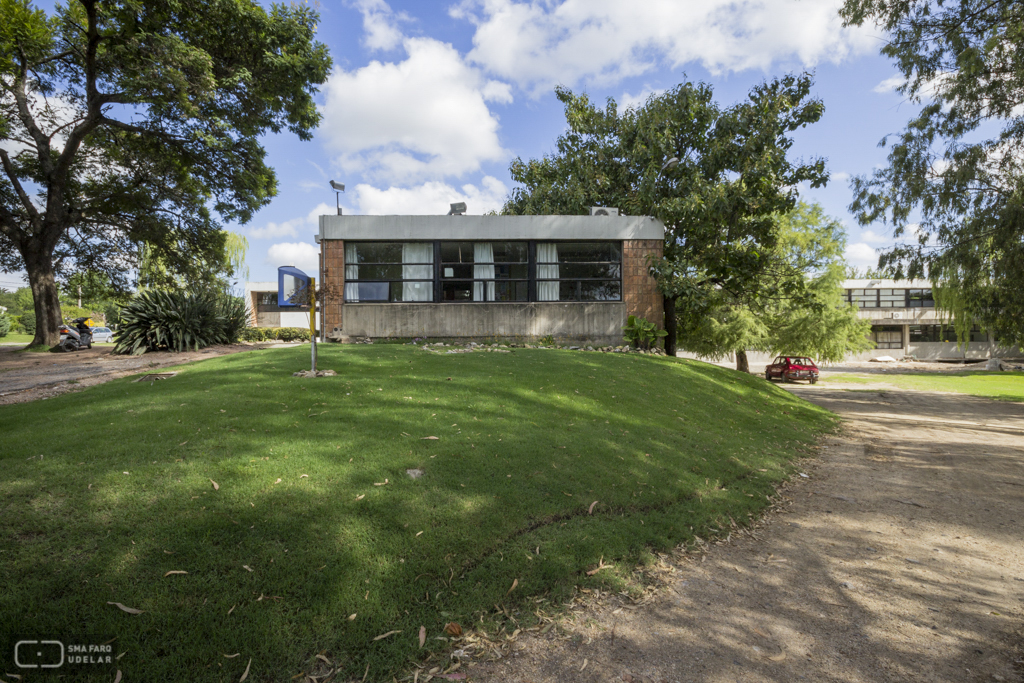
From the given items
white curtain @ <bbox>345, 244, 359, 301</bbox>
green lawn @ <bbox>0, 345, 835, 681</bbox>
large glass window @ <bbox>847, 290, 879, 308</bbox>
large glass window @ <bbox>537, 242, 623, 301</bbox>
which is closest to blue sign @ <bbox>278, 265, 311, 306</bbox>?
green lawn @ <bbox>0, 345, 835, 681</bbox>

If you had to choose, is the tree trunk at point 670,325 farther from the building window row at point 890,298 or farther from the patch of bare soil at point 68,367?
the building window row at point 890,298

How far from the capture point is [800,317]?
25.9 meters

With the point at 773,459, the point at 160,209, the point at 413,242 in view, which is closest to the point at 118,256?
the point at 160,209

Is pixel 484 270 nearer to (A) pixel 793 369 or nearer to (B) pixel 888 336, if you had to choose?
(A) pixel 793 369

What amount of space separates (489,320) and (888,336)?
49.1 meters

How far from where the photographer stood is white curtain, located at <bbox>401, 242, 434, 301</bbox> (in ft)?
54.0

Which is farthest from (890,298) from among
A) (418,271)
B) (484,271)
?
(418,271)

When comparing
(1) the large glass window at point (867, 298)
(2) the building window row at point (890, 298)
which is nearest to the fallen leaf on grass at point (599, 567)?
(2) the building window row at point (890, 298)

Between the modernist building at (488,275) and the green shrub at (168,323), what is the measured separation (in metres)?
3.74

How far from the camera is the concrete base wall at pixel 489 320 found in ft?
52.9

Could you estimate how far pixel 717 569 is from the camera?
404 cm

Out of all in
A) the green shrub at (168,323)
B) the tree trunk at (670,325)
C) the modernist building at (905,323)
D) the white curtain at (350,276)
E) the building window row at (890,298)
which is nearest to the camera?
the green shrub at (168,323)

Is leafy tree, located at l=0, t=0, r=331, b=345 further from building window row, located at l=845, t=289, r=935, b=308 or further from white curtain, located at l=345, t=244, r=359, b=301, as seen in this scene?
building window row, located at l=845, t=289, r=935, b=308

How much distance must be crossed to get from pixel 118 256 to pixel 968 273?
98.3 feet
